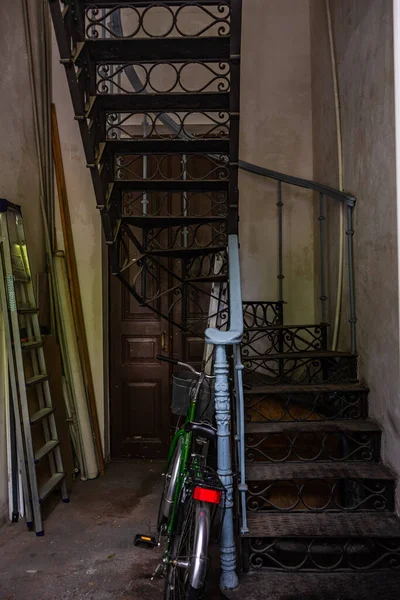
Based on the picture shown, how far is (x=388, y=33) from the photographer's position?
2.06 m

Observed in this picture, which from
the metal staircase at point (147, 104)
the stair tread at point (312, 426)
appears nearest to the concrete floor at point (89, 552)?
the stair tread at point (312, 426)

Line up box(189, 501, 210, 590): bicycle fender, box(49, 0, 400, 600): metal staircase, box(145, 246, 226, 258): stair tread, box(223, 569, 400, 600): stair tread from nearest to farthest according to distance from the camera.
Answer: box(189, 501, 210, 590): bicycle fender, box(223, 569, 400, 600): stair tread, box(49, 0, 400, 600): metal staircase, box(145, 246, 226, 258): stair tread

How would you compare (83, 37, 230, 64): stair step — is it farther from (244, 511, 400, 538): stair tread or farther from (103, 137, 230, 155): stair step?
(244, 511, 400, 538): stair tread

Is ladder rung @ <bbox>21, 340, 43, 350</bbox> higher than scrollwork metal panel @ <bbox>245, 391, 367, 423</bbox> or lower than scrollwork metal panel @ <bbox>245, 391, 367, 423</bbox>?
higher

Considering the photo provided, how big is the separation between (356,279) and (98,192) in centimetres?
159

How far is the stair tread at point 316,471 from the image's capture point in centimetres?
206

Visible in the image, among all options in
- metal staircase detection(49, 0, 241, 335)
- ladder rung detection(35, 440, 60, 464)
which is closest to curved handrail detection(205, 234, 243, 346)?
metal staircase detection(49, 0, 241, 335)

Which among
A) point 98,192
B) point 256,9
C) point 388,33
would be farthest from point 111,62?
point 256,9

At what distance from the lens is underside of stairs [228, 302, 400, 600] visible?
1846 millimetres

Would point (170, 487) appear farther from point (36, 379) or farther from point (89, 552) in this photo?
point (36, 379)

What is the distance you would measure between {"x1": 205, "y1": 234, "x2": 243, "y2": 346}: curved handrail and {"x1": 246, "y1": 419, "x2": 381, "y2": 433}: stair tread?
648 mm

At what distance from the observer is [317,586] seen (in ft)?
5.94

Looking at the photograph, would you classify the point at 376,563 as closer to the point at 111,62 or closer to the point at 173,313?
the point at 173,313

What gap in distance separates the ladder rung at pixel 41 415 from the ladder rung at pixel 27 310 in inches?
25.3
